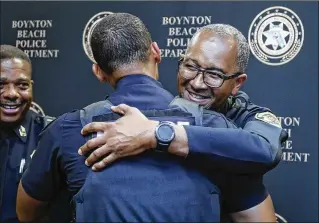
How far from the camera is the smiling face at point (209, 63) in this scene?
1259 mm

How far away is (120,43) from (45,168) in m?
0.34

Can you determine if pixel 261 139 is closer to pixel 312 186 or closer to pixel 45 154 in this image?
pixel 45 154

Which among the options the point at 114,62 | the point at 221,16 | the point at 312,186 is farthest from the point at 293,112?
the point at 114,62

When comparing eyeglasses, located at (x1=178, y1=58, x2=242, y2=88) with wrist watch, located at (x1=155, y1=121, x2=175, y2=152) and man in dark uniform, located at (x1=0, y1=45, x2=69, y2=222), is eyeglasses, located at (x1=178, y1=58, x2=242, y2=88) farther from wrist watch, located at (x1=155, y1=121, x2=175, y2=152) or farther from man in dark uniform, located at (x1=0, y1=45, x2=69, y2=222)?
man in dark uniform, located at (x1=0, y1=45, x2=69, y2=222)

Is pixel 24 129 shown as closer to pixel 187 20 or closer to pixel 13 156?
pixel 13 156

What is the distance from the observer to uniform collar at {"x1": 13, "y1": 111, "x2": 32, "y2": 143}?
192 centimetres

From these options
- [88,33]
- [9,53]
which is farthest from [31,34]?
[9,53]

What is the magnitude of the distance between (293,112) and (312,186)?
0.34 m

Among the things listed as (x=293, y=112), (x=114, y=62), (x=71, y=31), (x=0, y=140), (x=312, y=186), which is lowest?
(x=312, y=186)

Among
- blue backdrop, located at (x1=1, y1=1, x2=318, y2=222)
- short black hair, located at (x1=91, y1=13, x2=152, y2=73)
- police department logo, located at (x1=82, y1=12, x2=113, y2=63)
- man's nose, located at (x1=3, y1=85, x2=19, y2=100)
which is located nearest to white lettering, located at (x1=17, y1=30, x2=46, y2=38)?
blue backdrop, located at (x1=1, y1=1, x2=318, y2=222)

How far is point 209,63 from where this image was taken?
1.26 m

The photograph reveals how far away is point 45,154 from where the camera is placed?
1.06 m

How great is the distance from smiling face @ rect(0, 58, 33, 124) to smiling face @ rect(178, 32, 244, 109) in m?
0.90

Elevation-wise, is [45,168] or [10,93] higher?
[10,93]
